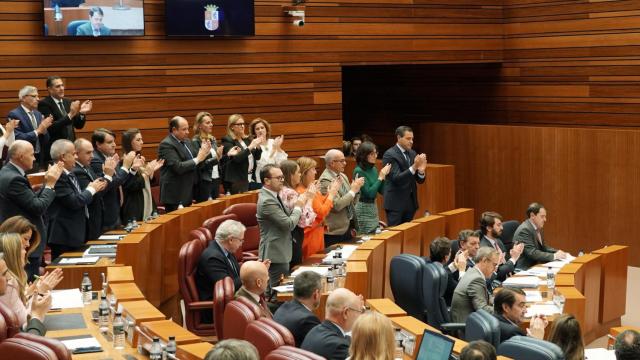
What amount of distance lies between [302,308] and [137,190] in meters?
3.63

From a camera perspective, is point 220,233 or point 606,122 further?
point 606,122

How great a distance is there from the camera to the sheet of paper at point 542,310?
676 centimetres

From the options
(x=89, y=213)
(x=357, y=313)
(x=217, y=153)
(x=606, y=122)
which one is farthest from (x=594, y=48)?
(x=357, y=313)

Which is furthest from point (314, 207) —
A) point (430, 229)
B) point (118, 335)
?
point (118, 335)

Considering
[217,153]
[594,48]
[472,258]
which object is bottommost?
[472,258]

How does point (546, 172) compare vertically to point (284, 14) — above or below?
below

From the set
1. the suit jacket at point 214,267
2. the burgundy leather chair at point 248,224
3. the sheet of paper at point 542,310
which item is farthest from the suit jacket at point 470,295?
the burgundy leather chair at point 248,224

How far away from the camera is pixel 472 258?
790 cm

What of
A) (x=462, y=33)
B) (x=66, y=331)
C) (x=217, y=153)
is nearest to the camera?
(x=66, y=331)

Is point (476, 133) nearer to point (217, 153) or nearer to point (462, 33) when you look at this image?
point (462, 33)

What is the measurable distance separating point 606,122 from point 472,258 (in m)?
6.03

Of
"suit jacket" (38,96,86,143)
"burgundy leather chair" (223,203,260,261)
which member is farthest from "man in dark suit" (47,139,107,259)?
"suit jacket" (38,96,86,143)

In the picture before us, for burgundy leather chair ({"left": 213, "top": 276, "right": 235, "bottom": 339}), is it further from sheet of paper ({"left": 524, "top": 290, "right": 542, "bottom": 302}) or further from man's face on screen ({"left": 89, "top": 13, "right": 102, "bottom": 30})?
man's face on screen ({"left": 89, "top": 13, "right": 102, "bottom": 30})

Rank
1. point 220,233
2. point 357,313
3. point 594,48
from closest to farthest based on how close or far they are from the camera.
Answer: point 357,313 → point 220,233 → point 594,48
